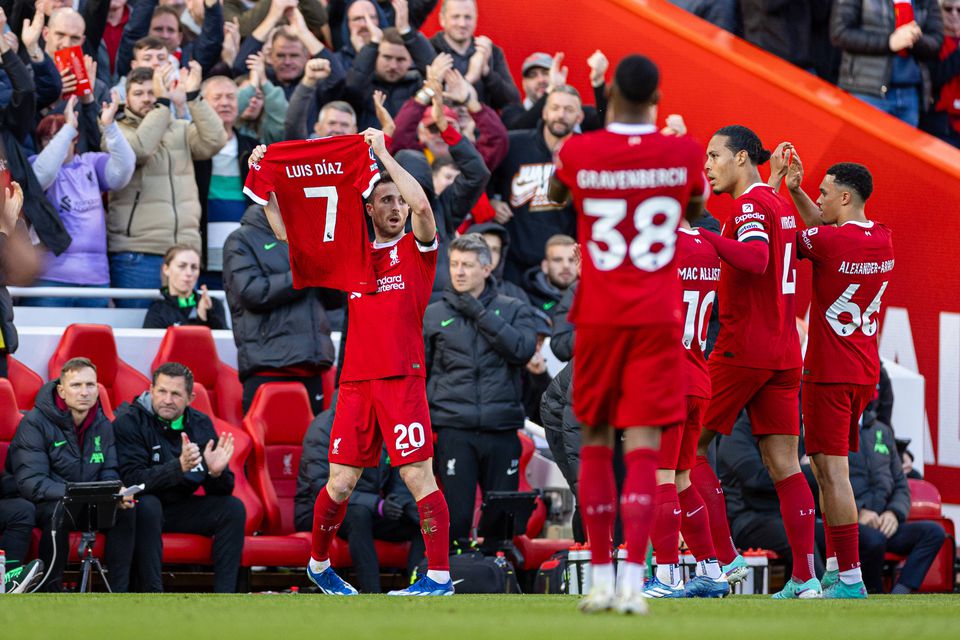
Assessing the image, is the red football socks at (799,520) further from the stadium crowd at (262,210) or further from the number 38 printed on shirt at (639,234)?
the number 38 printed on shirt at (639,234)

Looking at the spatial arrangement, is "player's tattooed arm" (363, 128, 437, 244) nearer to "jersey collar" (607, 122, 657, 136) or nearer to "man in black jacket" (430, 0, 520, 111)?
"jersey collar" (607, 122, 657, 136)

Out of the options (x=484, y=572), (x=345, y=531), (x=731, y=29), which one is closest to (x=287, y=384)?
(x=345, y=531)

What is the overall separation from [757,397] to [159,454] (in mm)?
4489

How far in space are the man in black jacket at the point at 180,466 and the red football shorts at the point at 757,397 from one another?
3794mm

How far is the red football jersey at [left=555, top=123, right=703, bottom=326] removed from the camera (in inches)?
252

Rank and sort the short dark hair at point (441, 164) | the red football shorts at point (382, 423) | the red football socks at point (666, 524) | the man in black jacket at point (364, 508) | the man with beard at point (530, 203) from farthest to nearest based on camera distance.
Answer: the man with beard at point (530, 203)
the short dark hair at point (441, 164)
the man in black jacket at point (364, 508)
the red football shorts at point (382, 423)
the red football socks at point (666, 524)

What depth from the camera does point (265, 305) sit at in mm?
11742

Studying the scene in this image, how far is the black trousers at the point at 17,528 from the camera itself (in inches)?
402

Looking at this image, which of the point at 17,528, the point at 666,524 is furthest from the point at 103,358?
the point at 666,524

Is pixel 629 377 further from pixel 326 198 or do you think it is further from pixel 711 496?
pixel 326 198

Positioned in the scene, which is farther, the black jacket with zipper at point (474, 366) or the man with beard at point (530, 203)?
the man with beard at point (530, 203)

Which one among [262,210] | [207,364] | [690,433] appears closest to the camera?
[690,433]

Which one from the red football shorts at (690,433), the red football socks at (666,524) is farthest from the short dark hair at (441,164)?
the red football socks at (666,524)

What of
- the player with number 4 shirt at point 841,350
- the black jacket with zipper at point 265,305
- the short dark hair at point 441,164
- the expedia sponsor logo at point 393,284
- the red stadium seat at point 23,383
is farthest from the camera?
the short dark hair at point 441,164
